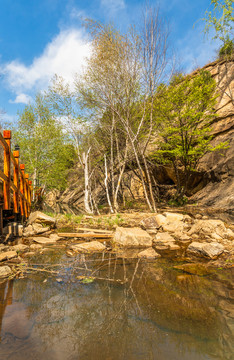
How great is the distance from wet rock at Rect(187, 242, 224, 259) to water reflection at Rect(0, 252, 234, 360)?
2.93 ft

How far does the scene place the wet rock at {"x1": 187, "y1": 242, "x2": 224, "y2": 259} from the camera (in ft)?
14.7

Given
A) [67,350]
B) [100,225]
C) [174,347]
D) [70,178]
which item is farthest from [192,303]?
A: [70,178]

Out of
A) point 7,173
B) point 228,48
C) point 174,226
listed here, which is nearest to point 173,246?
point 174,226

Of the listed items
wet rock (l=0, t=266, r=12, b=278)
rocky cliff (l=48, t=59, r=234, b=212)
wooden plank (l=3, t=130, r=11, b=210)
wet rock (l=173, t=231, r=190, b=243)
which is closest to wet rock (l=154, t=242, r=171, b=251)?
wet rock (l=173, t=231, r=190, b=243)

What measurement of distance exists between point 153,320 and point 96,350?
0.71 m

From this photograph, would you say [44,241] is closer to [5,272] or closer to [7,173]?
[7,173]

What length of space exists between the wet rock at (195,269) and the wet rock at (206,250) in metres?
0.60

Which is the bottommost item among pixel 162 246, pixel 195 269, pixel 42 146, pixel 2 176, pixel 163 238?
pixel 195 269

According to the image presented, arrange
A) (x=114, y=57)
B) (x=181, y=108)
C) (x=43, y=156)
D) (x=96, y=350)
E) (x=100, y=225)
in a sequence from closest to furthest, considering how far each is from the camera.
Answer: (x=96, y=350)
(x=100, y=225)
(x=114, y=57)
(x=181, y=108)
(x=43, y=156)

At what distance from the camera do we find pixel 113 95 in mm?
13438

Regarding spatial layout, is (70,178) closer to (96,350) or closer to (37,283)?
(37,283)

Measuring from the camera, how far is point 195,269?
3799mm

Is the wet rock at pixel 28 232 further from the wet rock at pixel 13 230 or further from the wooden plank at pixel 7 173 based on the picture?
the wooden plank at pixel 7 173

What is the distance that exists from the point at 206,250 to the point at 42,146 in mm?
17749
